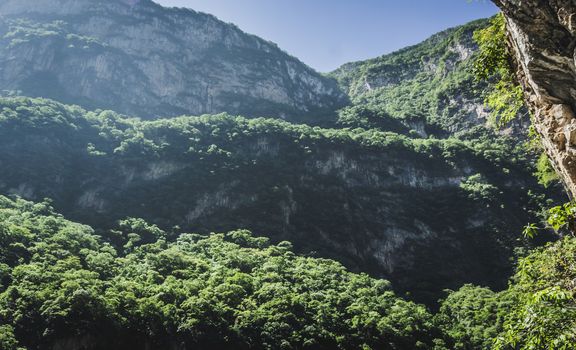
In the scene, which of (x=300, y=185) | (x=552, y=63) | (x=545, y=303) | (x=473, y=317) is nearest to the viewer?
(x=552, y=63)

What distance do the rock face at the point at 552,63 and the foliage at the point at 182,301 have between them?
31717mm

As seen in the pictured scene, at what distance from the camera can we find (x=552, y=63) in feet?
28.6

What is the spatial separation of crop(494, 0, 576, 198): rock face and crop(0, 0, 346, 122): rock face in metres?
132

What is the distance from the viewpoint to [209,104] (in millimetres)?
148750

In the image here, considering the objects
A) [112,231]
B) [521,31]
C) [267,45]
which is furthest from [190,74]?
[521,31]

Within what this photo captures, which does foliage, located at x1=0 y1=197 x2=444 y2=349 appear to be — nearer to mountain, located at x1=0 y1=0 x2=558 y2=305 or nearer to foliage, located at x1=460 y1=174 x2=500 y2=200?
mountain, located at x1=0 y1=0 x2=558 y2=305

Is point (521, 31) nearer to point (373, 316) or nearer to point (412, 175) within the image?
point (373, 316)

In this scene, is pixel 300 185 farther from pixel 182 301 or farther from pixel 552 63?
pixel 552 63

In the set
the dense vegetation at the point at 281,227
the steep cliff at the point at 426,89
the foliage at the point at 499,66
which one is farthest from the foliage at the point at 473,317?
the steep cliff at the point at 426,89

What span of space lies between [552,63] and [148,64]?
521ft

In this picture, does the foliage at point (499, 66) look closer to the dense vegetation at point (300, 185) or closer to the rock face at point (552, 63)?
the rock face at point (552, 63)

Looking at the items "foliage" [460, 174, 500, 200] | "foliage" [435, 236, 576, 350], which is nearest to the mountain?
"foliage" [460, 174, 500, 200]

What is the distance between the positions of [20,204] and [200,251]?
2726 centimetres

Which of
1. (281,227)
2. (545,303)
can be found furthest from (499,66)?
(281,227)
